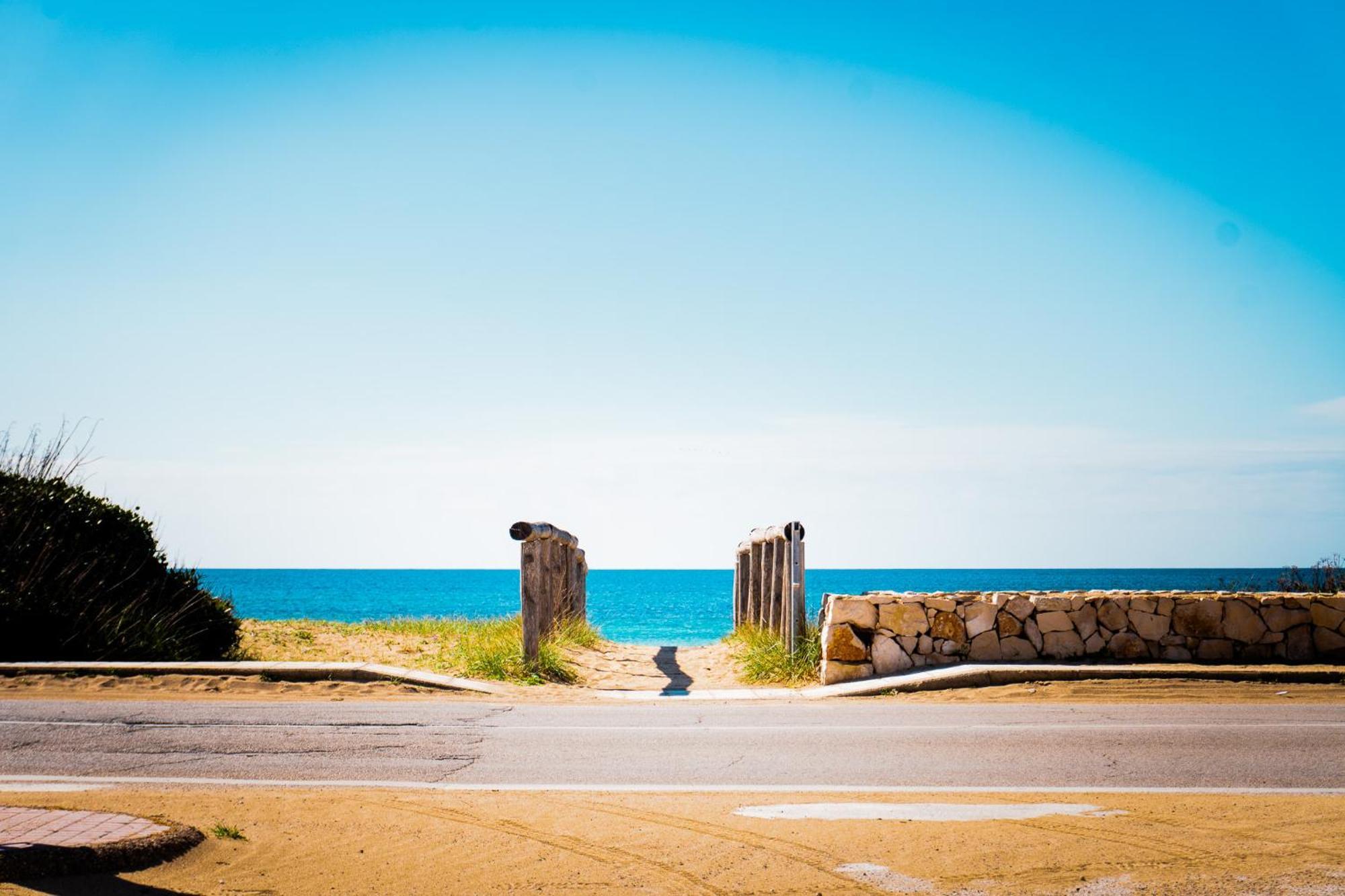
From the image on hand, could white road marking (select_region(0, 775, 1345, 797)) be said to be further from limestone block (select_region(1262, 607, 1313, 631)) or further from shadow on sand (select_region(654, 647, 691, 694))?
limestone block (select_region(1262, 607, 1313, 631))

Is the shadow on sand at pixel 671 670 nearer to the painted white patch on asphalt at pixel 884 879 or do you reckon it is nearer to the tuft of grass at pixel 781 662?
the tuft of grass at pixel 781 662

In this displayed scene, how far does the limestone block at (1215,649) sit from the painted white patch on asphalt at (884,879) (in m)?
9.44

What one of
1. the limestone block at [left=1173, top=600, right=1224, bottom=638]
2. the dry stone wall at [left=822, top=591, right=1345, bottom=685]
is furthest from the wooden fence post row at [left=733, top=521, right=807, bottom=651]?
the limestone block at [left=1173, top=600, right=1224, bottom=638]

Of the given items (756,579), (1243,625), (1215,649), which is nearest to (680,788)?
(1215,649)

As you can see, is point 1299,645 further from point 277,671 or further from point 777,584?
point 277,671

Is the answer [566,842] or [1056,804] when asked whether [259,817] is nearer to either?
[566,842]

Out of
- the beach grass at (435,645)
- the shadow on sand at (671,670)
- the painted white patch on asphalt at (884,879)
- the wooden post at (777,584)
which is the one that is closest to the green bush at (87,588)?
the beach grass at (435,645)

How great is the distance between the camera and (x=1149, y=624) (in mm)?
12531

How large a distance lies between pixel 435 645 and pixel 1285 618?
1231 centimetres

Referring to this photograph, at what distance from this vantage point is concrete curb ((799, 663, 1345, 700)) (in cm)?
1138

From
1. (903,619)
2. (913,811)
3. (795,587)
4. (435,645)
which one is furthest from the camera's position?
(435,645)

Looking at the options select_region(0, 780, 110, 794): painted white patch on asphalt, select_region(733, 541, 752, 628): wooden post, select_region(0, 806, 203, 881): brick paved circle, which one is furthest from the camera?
select_region(733, 541, 752, 628): wooden post

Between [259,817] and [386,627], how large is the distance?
46.8 feet

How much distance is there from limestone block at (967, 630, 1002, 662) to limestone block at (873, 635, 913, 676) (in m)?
0.79
